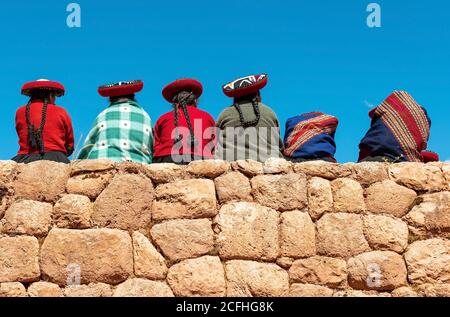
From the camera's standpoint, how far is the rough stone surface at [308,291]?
16.3 ft

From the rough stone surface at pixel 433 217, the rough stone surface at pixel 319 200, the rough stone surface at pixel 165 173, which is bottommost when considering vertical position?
the rough stone surface at pixel 433 217

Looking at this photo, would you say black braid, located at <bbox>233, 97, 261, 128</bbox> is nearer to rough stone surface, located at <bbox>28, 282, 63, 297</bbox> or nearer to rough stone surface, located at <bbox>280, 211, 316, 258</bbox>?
rough stone surface, located at <bbox>280, 211, 316, 258</bbox>

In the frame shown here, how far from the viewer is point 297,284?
16.4 feet

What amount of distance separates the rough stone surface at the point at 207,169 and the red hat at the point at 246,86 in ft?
3.18

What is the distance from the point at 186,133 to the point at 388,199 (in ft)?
5.97

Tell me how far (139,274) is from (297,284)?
1.23 metres

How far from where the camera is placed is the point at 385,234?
5117 mm

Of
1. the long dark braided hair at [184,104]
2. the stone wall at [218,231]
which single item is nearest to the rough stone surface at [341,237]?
the stone wall at [218,231]

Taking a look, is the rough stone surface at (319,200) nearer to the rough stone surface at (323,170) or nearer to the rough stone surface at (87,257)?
the rough stone surface at (323,170)

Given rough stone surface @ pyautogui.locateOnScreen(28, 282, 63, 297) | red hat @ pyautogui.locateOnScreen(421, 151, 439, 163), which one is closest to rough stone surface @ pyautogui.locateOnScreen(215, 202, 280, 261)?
rough stone surface @ pyautogui.locateOnScreen(28, 282, 63, 297)

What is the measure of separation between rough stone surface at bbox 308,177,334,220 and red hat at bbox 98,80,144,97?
198cm

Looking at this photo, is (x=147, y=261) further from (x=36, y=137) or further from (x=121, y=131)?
(x=36, y=137)

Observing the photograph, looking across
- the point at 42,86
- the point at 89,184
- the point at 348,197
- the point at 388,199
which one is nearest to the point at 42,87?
→ the point at 42,86
